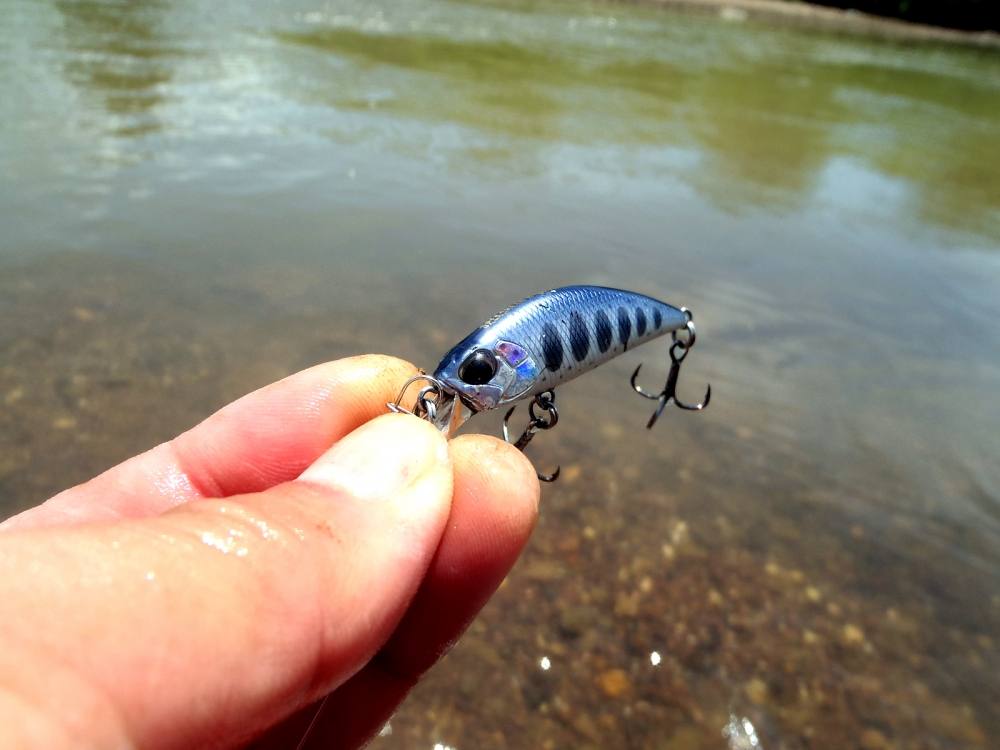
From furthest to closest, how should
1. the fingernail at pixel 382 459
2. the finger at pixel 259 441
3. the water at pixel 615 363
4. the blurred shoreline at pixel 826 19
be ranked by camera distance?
the blurred shoreline at pixel 826 19 → the water at pixel 615 363 → the finger at pixel 259 441 → the fingernail at pixel 382 459

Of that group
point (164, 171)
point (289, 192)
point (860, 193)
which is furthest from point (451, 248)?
point (860, 193)

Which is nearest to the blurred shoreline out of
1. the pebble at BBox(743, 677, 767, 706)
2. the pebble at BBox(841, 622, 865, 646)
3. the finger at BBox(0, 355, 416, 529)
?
the pebble at BBox(841, 622, 865, 646)

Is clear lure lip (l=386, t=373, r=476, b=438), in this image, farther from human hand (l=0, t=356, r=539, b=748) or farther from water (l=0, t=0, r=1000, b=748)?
water (l=0, t=0, r=1000, b=748)

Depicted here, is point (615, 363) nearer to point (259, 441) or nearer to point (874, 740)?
point (874, 740)

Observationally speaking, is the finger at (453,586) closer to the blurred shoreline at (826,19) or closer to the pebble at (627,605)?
the pebble at (627,605)

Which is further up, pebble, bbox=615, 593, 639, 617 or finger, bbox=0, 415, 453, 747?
finger, bbox=0, 415, 453, 747

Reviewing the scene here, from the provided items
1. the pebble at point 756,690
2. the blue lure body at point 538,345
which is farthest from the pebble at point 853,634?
the blue lure body at point 538,345

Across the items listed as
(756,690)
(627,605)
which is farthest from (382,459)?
(756,690)
